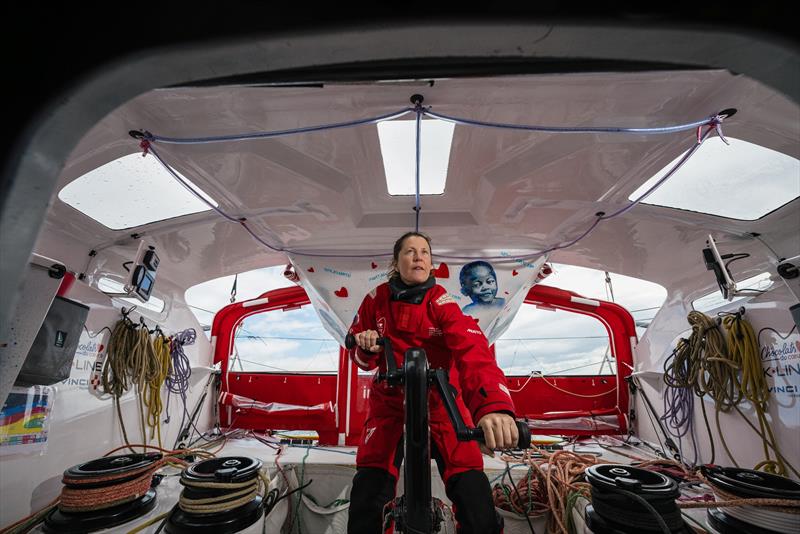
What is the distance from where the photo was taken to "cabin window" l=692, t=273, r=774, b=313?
2.03 m

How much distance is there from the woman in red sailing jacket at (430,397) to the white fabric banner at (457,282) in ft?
3.18

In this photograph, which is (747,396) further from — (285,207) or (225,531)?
(285,207)

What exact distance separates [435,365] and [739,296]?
1.94 metres

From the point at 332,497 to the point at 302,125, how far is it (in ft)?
7.80

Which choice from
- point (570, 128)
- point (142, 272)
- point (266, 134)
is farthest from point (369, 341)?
point (142, 272)

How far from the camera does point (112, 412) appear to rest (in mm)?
2279

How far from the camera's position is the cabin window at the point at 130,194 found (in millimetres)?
1813

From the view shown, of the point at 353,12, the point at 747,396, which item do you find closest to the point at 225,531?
the point at 353,12

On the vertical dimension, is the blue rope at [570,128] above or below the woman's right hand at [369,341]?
above

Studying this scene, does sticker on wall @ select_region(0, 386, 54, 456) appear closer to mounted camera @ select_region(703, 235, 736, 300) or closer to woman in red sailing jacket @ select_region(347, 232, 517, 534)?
woman in red sailing jacket @ select_region(347, 232, 517, 534)

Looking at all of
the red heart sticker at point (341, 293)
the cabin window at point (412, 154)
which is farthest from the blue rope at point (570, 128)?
the red heart sticker at point (341, 293)

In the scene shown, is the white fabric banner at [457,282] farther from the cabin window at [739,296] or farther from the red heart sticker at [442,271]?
the cabin window at [739,296]

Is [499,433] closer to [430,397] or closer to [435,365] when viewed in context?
[430,397]

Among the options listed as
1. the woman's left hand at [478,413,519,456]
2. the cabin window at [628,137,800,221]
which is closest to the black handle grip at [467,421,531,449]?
the woman's left hand at [478,413,519,456]
